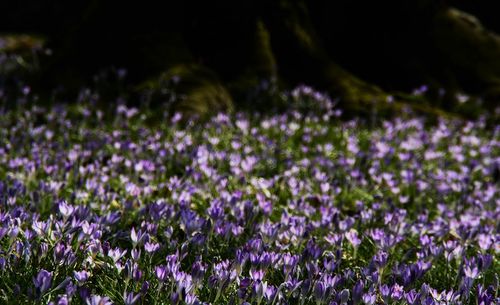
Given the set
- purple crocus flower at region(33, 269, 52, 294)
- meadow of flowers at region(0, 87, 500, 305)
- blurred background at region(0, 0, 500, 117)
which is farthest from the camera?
blurred background at region(0, 0, 500, 117)

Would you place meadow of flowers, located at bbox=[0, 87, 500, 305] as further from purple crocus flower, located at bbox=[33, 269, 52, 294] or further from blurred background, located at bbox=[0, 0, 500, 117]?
blurred background, located at bbox=[0, 0, 500, 117]

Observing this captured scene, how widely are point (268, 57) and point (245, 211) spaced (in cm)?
623

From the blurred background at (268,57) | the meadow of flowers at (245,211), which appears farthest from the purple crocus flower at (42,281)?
the blurred background at (268,57)

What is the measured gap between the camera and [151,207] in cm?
437

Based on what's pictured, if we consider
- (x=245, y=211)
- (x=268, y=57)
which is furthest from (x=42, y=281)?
(x=268, y=57)

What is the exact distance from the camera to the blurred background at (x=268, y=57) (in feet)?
32.1

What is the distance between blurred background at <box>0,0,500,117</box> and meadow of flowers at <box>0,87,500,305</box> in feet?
2.24

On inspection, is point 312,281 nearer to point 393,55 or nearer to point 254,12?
point 254,12

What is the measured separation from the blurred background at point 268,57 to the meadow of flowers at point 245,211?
681 mm

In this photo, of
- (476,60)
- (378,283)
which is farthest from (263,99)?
(378,283)

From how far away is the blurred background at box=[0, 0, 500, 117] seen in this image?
32.1ft

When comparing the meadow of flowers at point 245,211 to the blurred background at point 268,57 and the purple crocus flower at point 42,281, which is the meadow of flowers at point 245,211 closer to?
the purple crocus flower at point 42,281

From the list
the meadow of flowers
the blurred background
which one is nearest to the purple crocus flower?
the meadow of flowers

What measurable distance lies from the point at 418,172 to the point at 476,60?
6.55 meters
